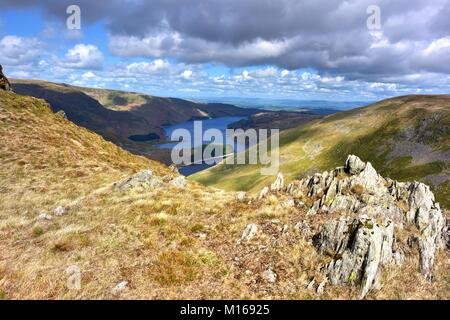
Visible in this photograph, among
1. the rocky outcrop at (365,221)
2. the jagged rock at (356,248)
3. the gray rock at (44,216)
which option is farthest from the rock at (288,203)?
the gray rock at (44,216)

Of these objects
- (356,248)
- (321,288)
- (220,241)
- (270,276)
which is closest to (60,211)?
(220,241)

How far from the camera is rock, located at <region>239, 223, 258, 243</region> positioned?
1811 centimetres

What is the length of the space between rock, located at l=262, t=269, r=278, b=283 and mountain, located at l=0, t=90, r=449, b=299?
5 centimetres

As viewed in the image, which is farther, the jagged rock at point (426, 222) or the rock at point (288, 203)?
the rock at point (288, 203)

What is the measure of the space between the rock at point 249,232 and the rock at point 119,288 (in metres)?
6.77

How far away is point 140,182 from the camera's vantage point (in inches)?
1124

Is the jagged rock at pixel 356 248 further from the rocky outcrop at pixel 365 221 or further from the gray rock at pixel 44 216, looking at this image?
the gray rock at pixel 44 216

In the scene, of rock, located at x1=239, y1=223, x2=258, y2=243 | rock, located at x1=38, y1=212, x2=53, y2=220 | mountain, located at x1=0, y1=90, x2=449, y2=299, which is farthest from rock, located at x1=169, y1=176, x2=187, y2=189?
rock, located at x1=239, y1=223, x2=258, y2=243

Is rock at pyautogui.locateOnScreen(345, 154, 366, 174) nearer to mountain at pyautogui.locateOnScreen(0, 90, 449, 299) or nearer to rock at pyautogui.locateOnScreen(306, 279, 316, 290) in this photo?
mountain at pyautogui.locateOnScreen(0, 90, 449, 299)

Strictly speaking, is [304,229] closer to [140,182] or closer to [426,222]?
[426,222]

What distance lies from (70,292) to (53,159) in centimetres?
2668

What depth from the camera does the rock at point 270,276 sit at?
47.4 feet

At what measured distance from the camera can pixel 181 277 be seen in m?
14.4

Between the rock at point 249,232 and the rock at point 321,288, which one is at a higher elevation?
the rock at point 249,232
